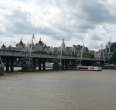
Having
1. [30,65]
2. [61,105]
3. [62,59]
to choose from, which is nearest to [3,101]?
[61,105]

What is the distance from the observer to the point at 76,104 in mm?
35469

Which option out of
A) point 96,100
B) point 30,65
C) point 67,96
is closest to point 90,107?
point 96,100

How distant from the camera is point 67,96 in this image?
41.7 meters

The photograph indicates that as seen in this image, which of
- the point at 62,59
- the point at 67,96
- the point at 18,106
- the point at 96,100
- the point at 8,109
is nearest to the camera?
the point at 8,109

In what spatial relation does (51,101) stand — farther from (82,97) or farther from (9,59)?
(9,59)

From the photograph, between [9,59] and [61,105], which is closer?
[61,105]

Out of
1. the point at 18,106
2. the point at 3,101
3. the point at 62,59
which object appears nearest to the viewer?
the point at 18,106

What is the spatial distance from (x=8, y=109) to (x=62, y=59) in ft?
496

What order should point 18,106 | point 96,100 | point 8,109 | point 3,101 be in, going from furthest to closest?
point 96,100 < point 3,101 < point 18,106 < point 8,109

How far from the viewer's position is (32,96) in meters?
41.3

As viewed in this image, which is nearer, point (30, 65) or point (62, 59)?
point (30, 65)

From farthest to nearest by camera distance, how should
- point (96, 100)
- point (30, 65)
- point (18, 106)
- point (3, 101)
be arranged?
point (30, 65), point (96, 100), point (3, 101), point (18, 106)

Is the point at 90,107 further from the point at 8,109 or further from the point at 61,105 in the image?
the point at 8,109

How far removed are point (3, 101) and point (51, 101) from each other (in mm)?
5294
